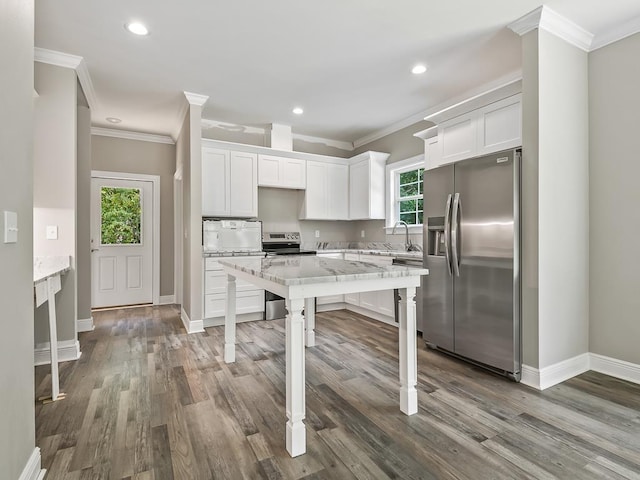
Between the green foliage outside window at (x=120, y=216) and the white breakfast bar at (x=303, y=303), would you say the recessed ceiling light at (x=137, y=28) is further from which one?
the green foliage outside window at (x=120, y=216)

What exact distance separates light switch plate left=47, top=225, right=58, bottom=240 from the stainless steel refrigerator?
346cm

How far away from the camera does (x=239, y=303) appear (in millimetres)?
4332

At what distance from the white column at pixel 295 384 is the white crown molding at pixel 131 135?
482 centimetres

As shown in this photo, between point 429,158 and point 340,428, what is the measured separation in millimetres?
2582

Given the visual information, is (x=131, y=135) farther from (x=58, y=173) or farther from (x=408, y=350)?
(x=408, y=350)

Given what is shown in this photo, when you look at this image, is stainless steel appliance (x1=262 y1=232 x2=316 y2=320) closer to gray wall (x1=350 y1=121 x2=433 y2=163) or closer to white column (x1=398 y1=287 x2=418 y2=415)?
gray wall (x1=350 y1=121 x2=433 y2=163)

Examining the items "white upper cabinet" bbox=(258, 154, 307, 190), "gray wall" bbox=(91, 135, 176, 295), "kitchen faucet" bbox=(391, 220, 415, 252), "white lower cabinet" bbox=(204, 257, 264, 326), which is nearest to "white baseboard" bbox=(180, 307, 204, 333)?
"white lower cabinet" bbox=(204, 257, 264, 326)

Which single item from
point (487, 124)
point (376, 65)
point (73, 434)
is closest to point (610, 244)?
point (487, 124)

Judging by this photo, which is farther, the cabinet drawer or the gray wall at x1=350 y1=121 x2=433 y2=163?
the gray wall at x1=350 y1=121 x2=433 y2=163

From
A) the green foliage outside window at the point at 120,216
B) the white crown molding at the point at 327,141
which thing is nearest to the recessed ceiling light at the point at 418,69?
the white crown molding at the point at 327,141

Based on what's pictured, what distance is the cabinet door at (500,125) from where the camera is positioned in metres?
2.67

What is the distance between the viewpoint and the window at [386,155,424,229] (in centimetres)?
474

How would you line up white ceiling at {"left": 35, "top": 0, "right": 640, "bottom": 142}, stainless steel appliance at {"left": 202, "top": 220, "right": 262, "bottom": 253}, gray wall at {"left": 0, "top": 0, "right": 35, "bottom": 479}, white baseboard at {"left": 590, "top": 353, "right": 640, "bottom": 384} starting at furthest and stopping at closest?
stainless steel appliance at {"left": 202, "top": 220, "right": 262, "bottom": 253} → white baseboard at {"left": 590, "top": 353, "right": 640, "bottom": 384} → white ceiling at {"left": 35, "top": 0, "right": 640, "bottom": 142} → gray wall at {"left": 0, "top": 0, "right": 35, "bottom": 479}

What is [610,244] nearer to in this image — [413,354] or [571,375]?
[571,375]
